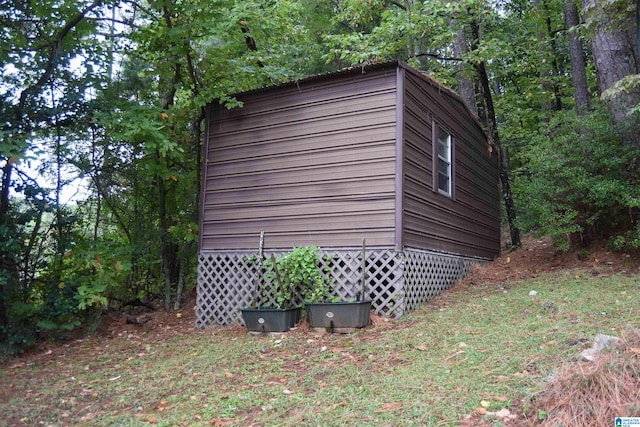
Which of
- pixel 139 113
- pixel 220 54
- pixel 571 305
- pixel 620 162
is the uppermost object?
pixel 220 54

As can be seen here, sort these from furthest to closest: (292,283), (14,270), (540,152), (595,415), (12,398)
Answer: (540,152)
(14,270)
(292,283)
(12,398)
(595,415)

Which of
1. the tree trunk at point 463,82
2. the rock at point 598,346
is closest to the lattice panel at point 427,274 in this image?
the rock at point 598,346

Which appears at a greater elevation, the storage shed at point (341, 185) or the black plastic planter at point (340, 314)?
the storage shed at point (341, 185)

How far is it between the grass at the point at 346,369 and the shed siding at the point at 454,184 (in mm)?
1410

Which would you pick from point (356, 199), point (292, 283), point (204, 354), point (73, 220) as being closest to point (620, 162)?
point (356, 199)

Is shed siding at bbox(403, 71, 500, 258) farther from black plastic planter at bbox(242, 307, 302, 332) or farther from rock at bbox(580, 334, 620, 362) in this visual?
rock at bbox(580, 334, 620, 362)

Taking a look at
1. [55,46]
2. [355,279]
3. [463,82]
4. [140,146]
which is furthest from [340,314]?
[463,82]

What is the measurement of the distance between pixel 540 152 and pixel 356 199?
3951mm

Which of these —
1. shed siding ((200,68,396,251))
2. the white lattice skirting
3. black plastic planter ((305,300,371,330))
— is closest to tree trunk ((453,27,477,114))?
the white lattice skirting

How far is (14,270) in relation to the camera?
7.47 meters

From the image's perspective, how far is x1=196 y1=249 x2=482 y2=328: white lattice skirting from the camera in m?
6.64

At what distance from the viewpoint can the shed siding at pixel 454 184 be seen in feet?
23.5

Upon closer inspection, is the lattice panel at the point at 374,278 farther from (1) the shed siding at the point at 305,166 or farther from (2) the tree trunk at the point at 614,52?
(2) the tree trunk at the point at 614,52

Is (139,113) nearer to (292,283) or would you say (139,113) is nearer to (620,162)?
(292,283)
